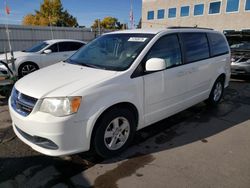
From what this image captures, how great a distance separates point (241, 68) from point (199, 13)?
29251 mm

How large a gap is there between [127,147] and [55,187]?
46.9 inches

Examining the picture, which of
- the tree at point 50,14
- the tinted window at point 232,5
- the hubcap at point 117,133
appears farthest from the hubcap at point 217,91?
the tree at point 50,14

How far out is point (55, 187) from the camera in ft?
8.07

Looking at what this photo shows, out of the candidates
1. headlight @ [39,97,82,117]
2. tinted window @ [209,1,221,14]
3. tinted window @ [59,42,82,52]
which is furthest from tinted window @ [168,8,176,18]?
headlight @ [39,97,82,117]

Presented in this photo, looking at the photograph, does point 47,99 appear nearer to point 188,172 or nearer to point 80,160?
point 80,160

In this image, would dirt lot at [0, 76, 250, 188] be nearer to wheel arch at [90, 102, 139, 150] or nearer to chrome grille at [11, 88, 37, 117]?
wheel arch at [90, 102, 139, 150]

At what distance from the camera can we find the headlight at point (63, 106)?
250 cm

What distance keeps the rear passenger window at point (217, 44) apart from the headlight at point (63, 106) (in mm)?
3323

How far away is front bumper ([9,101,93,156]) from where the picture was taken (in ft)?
8.14

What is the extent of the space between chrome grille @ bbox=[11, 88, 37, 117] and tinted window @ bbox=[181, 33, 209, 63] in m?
2.61

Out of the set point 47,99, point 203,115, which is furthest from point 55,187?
point 203,115

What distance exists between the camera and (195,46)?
417cm

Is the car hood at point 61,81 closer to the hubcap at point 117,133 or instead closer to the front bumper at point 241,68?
the hubcap at point 117,133

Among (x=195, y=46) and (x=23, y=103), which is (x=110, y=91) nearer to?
(x=23, y=103)
